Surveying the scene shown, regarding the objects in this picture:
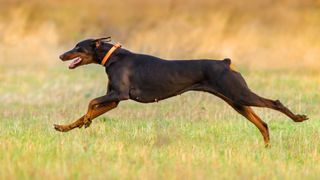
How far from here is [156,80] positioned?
1147cm

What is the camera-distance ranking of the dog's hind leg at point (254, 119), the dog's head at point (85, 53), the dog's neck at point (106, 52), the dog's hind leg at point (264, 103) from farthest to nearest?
1. the dog's head at point (85, 53)
2. the dog's neck at point (106, 52)
3. the dog's hind leg at point (254, 119)
4. the dog's hind leg at point (264, 103)

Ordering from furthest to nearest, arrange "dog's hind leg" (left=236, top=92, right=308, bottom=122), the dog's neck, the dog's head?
the dog's head < the dog's neck < "dog's hind leg" (left=236, top=92, right=308, bottom=122)

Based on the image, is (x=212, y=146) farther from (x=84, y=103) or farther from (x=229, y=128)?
(x=84, y=103)

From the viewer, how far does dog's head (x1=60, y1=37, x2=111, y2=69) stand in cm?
1162

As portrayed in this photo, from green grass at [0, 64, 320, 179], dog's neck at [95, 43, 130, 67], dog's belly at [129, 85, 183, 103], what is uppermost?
dog's neck at [95, 43, 130, 67]

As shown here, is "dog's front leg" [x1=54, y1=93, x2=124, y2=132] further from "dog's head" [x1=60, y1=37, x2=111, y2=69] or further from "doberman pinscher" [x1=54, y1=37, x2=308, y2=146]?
"dog's head" [x1=60, y1=37, x2=111, y2=69]

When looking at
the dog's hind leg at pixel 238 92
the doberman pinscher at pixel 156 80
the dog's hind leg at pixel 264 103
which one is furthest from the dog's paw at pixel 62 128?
the dog's hind leg at pixel 264 103

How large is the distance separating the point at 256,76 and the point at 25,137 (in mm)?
16397

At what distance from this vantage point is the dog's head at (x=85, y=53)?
11.6 m

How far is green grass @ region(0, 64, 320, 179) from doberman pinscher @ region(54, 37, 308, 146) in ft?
1.65

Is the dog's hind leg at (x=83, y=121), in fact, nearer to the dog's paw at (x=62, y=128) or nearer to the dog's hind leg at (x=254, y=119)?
the dog's paw at (x=62, y=128)

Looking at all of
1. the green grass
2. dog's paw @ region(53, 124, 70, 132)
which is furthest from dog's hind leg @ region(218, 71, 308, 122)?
dog's paw @ region(53, 124, 70, 132)

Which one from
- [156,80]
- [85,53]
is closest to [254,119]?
[156,80]

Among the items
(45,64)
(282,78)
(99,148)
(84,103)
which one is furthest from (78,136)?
(45,64)
